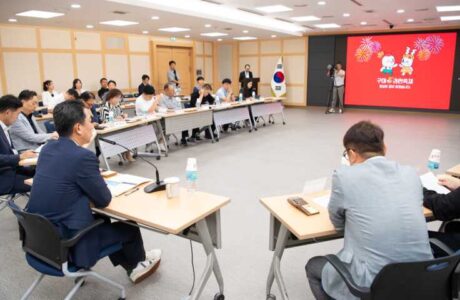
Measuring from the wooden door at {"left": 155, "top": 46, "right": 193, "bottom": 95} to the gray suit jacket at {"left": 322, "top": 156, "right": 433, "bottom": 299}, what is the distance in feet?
38.7

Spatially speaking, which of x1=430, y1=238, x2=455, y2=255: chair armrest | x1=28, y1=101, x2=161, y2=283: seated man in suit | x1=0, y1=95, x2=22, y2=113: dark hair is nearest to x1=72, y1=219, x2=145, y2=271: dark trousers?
x1=28, y1=101, x2=161, y2=283: seated man in suit

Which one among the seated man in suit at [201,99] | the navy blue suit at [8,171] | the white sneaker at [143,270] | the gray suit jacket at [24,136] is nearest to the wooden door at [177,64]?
the seated man in suit at [201,99]

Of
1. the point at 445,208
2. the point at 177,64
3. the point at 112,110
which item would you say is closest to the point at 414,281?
the point at 445,208

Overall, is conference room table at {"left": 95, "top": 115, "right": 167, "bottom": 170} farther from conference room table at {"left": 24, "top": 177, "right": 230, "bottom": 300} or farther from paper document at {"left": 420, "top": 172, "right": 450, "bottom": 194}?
paper document at {"left": 420, "top": 172, "right": 450, "bottom": 194}

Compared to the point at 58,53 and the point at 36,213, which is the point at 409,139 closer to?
the point at 36,213

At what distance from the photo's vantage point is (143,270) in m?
2.56

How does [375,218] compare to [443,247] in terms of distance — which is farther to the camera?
[443,247]

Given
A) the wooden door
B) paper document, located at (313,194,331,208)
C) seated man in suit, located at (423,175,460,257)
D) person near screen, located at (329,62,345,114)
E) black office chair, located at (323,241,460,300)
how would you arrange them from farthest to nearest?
1. the wooden door
2. person near screen, located at (329,62,345,114)
3. paper document, located at (313,194,331,208)
4. seated man in suit, located at (423,175,460,257)
5. black office chair, located at (323,241,460,300)

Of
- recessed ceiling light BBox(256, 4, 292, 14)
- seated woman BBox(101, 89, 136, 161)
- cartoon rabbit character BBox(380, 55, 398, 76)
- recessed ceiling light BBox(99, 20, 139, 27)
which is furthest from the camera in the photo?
cartoon rabbit character BBox(380, 55, 398, 76)

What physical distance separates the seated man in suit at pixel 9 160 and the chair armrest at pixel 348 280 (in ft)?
9.32

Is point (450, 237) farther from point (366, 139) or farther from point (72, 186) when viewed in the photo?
point (72, 186)

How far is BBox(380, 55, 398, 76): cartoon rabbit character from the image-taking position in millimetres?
11852

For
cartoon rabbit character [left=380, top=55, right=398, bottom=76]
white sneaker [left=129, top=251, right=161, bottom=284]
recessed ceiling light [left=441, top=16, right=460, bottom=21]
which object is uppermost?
recessed ceiling light [left=441, top=16, right=460, bottom=21]

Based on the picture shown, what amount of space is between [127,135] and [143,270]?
3263 millimetres
